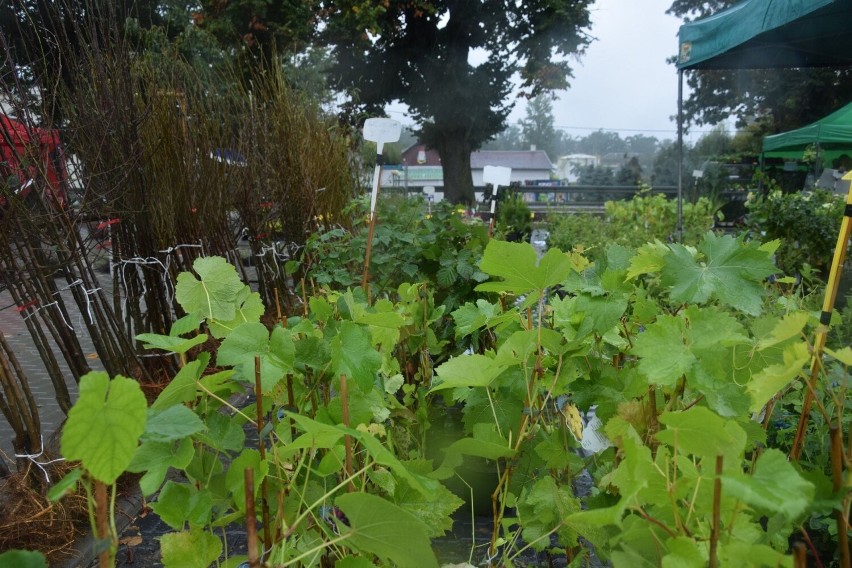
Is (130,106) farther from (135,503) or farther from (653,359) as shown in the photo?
(653,359)

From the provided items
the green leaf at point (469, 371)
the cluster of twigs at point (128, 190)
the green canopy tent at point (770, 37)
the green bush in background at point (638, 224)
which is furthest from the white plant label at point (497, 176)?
the green bush in background at point (638, 224)

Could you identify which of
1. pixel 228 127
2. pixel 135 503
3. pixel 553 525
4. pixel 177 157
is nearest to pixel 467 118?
pixel 228 127

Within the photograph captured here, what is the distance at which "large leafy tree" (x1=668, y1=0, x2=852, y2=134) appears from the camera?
22656 mm

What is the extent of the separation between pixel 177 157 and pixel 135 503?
6.45ft

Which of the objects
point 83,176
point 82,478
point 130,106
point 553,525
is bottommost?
point 553,525

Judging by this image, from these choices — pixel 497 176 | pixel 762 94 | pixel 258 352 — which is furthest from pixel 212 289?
pixel 762 94

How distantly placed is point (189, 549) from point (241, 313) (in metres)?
0.39

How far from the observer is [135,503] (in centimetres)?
290

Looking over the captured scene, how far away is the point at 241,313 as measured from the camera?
44.8 inches

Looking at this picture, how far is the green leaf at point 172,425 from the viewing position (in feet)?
2.21

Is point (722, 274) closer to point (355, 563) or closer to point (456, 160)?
point (355, 563)

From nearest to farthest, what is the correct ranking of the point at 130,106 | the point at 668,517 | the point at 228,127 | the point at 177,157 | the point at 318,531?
the point at 668,517
the point at 318,531
the point at 130,106
the point at 177,157
the point at 228,127

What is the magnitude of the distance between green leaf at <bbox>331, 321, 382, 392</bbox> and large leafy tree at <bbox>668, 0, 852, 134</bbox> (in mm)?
20660

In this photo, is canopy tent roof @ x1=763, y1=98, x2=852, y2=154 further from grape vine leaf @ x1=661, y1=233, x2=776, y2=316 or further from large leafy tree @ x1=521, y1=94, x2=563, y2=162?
large leafy tree @ x1=521, y1=94, x2=563, y2=162
